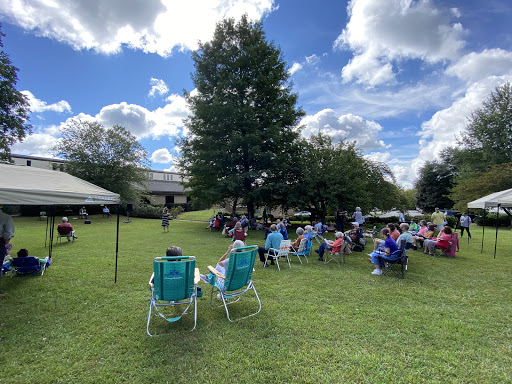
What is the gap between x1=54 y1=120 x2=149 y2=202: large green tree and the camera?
28.2 meters

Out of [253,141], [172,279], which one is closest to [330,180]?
[253,141]

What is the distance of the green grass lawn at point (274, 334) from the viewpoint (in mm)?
2809

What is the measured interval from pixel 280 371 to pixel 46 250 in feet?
35.2

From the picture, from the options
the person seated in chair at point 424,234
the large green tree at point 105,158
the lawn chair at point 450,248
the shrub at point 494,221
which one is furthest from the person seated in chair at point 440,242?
the large green tree at point 105,158

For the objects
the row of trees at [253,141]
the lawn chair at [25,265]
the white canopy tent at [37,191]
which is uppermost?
the row of trees at [253,141]

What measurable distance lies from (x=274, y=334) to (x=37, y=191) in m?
4.71

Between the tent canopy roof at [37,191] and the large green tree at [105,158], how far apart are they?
24544 millimetres

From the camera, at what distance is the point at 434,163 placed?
47375 mm

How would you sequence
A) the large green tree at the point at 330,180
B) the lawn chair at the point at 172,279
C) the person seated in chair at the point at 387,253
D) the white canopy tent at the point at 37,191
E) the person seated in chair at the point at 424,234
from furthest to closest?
the large green tree at the point at 330,180 < the person seated in chair at the point at 424,234 < the person seated in chair at the point at 387,253 < the white canopy tent at the point at 37,191 < the lawn chair at the point at 172,279

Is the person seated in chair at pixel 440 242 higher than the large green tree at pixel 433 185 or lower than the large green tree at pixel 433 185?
lower

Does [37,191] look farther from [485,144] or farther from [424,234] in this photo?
[485,144]

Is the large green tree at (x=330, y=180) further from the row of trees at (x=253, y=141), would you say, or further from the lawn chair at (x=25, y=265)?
the lawn chair at (x=25, y=265)

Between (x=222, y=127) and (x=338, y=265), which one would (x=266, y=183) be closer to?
(x=222, y=127)

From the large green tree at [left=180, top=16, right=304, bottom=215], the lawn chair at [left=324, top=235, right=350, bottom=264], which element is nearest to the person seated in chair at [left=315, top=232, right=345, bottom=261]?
the lawn chair at [left=324, top=235, right=350, bottom=264]
